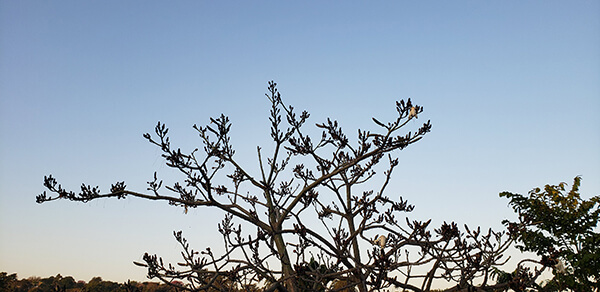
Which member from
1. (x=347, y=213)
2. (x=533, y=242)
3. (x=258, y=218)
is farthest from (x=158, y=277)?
(x=533, y=242)

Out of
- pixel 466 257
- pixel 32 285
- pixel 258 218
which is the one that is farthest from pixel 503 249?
pixel 32 285

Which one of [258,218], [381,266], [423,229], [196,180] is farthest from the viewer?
[258,218]

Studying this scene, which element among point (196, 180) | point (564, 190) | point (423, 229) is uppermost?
point (564, 190)

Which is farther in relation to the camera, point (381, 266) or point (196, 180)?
point (196, 180)

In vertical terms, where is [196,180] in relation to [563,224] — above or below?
below

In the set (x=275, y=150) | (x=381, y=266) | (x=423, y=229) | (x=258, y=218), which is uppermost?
(x=275, y=150)

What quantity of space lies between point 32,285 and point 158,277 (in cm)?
4510

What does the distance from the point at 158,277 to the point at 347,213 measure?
2.98 m

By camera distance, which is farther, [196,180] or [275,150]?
[275,150]

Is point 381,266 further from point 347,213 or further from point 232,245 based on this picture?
point 347,213

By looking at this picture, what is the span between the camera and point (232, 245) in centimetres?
497

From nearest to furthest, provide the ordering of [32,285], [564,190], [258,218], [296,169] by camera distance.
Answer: [258,218] → [296,169] → [564,190] → [32,285]

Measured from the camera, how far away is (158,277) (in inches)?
174

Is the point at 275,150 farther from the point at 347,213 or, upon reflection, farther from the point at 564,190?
Result: the point at 564,190
